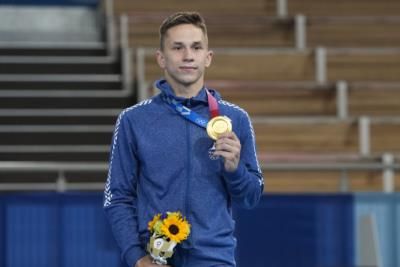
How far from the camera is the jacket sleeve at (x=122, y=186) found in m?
3.86

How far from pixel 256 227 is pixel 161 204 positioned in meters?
3.20

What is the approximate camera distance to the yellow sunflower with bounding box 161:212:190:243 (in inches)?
147

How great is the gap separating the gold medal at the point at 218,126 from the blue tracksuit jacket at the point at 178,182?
0.13m

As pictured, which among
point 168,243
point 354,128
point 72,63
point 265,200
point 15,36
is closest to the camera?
point 168,243

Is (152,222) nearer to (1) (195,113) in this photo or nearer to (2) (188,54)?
(1) (195,113)

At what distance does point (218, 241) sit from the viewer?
3.85 metres

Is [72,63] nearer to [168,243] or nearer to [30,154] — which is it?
[30,154]

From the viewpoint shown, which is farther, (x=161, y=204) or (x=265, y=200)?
(x=265, y=200)

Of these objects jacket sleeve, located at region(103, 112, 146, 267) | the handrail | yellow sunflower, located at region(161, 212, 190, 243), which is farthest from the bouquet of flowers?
the handrail

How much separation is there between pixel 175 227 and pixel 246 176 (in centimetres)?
26

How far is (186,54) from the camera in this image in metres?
3.85

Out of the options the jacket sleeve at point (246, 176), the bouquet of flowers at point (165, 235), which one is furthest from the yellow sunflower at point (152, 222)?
the jacket sleeve at point (246, 176)

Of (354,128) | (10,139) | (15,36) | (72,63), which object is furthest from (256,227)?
(15,36)

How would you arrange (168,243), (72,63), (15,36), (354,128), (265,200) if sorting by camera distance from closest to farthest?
(168,243) < (265,200) < (354,128) < (72,63) < (15,36)
